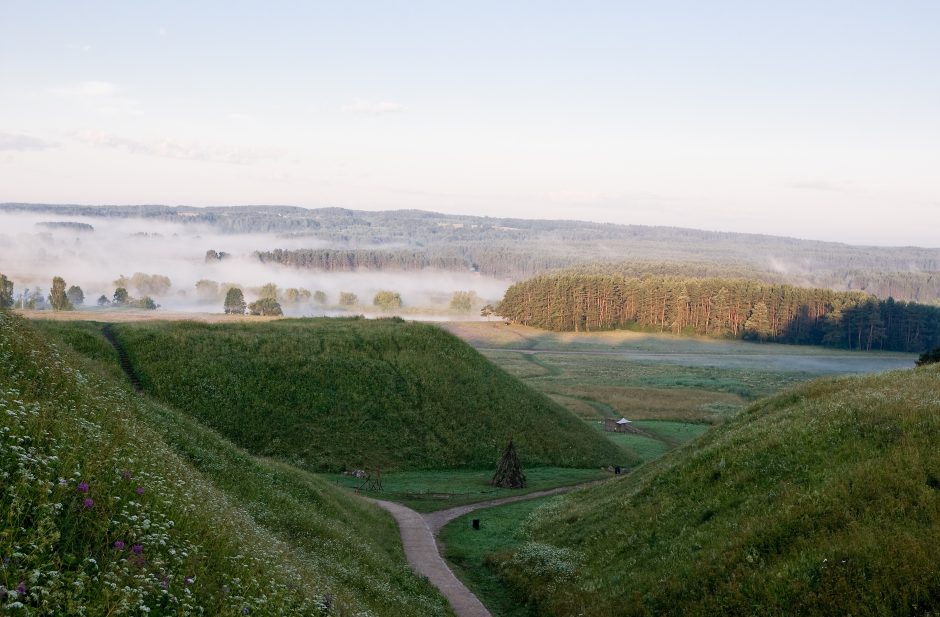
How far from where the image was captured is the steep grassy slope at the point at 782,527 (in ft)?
58.9

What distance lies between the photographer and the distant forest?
171875 millimetres

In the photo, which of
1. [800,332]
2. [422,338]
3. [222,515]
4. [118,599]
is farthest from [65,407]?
[800,332]

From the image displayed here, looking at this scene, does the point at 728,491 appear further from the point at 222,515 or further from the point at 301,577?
the point at 222,515

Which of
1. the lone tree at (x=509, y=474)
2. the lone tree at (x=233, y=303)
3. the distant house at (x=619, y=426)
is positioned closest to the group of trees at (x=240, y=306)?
the lone tree at (x=233, y=303)

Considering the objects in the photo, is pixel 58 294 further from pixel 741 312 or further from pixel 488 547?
pixel 741 312

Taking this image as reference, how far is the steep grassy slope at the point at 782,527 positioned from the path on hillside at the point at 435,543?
8.18ft

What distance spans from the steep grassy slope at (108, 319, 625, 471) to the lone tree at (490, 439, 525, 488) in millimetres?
7428

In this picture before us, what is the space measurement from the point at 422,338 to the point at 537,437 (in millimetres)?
16704

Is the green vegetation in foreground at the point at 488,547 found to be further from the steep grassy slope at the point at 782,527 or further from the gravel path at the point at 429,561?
the steep grassy slope at the point at 782,527

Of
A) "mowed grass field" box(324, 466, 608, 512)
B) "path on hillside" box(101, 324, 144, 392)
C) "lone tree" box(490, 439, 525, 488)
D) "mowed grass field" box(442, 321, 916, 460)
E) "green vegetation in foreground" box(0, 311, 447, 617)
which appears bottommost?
"mowed grass field" box(442, 321, 916, 460)

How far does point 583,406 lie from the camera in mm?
88312

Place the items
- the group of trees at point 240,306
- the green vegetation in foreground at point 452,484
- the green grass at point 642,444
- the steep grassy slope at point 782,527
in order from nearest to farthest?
the steep grassy slope at point 782,527 → the green vegetation in foreground at point 452,484 → the green grass at point 642,444 → the group of trees at point 240,306

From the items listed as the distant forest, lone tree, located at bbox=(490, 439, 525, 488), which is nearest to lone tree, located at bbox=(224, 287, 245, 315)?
the distant forest

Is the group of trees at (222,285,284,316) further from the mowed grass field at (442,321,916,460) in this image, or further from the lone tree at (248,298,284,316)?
the mowed grass field at (442,321,916,460)
